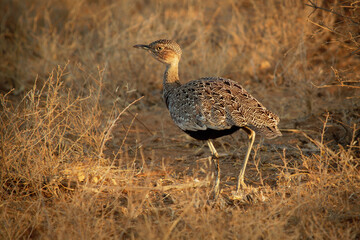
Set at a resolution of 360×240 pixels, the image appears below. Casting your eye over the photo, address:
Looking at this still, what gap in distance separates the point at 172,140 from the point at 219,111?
1763 mm

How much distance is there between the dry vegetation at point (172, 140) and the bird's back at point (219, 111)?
1.12ft

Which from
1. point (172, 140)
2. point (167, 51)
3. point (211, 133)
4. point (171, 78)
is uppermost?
point (167, 51)

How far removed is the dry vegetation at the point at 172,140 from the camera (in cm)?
323

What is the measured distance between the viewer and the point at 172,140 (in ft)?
17.9

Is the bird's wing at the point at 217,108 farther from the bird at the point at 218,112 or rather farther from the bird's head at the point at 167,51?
the bird's head at the point at 167,51

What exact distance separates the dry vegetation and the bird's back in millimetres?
342

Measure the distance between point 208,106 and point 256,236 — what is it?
1.34 metres

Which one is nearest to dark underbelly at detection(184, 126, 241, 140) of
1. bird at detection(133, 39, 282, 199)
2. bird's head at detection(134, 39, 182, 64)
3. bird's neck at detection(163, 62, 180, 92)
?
bird at detection(133, 39, 282, 199)

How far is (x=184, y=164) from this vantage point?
15.7 ft

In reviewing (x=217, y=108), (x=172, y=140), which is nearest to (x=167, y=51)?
(x=217, y=108)

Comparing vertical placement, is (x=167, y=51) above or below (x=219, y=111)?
above

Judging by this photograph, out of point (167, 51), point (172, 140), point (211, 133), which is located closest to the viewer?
point (211, 133)

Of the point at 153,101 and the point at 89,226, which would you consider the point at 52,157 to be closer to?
the point at 89,226

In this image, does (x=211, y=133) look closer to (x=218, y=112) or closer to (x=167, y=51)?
(x=218, y=112)
